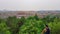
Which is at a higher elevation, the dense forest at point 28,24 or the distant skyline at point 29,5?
the distant skyline at point 29,5

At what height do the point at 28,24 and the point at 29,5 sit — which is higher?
the point at 29,5

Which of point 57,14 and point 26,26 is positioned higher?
point 57,14

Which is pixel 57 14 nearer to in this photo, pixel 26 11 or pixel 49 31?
pixel 49 31

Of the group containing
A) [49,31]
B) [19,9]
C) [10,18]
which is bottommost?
[49,31]

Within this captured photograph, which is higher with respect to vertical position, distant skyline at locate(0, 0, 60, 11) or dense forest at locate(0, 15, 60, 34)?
distant skyline at locate(0, 0, 60, 11)

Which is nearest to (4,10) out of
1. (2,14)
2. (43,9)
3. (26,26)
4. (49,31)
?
(2,14)
